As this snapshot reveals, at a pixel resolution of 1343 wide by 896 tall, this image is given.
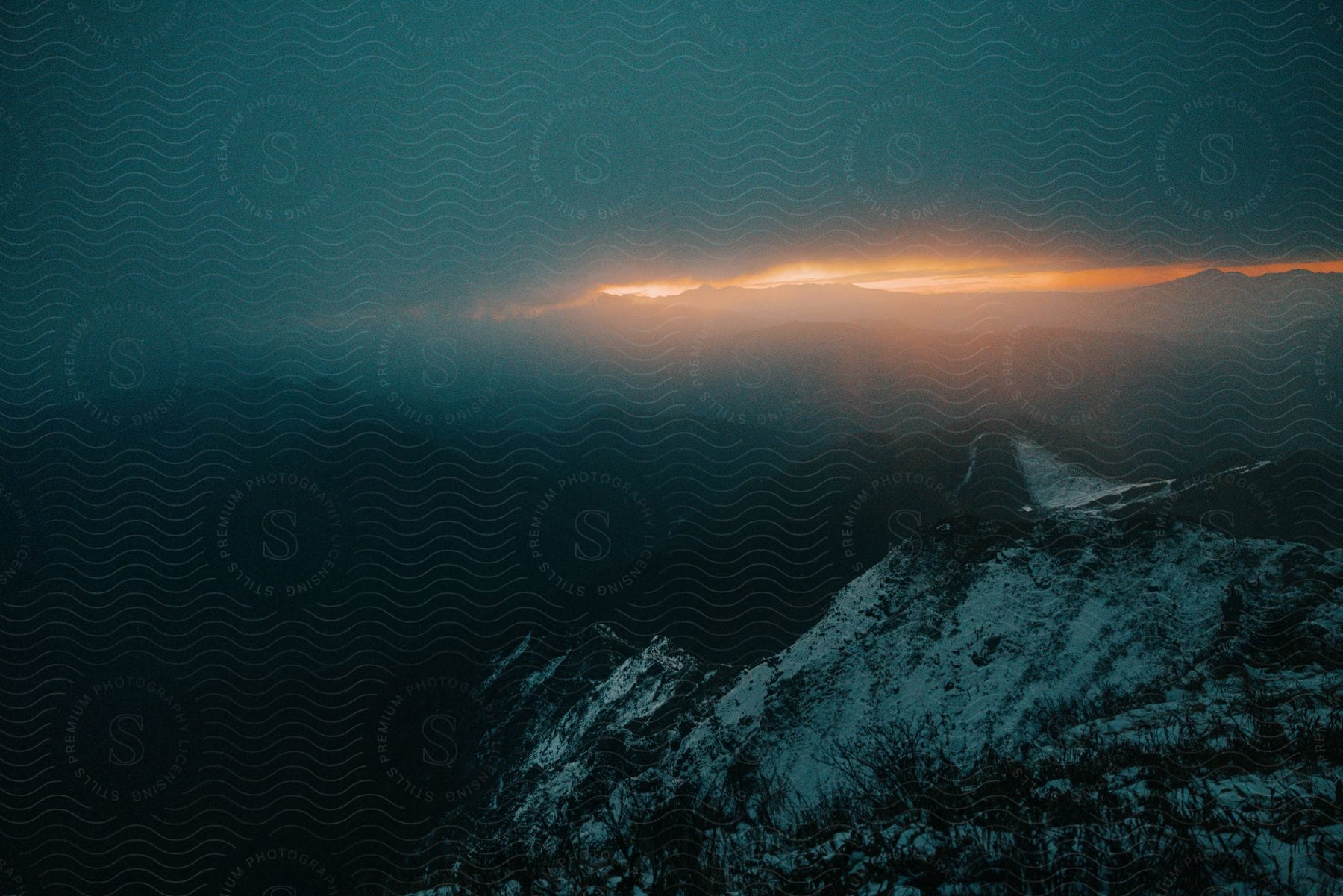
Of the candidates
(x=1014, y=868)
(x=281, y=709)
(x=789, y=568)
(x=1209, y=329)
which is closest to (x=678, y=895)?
(x=1014, y=868)

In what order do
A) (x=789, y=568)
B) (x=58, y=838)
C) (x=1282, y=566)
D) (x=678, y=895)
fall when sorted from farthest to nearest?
1. (x=58, y=838)
2. (x=789, y=568)
3. (x=1282, y=566)
4. (x=678, y=895)

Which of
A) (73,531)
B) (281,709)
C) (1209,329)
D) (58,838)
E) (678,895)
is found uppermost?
(1209,329)

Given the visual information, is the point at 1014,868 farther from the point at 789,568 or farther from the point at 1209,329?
the point at 1209,329

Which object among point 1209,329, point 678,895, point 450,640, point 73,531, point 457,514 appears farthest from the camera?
point 73,531

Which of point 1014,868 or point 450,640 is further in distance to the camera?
point 450,640

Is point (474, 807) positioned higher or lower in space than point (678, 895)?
lower

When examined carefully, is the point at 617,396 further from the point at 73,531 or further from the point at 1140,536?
the point at 73,531
